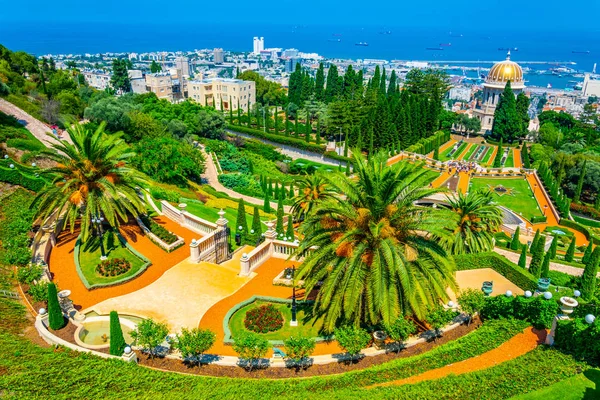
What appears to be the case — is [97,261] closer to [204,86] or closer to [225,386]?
[225,386]

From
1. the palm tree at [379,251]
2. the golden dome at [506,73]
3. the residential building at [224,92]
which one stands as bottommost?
the palm tree at [379,251]

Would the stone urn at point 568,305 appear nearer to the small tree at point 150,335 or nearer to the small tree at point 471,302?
the small tree at point 471,302

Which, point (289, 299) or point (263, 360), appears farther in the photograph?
point (289, 299)

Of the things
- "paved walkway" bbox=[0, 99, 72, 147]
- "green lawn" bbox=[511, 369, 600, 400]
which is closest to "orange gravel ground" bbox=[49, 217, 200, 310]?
"green lawn" bbox=[511, 369, 600, 400]

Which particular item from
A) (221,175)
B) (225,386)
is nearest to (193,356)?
(225,386)

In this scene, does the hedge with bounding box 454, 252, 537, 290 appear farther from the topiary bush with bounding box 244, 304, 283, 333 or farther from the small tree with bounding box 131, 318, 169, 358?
the small tree with bounding box 131, 318, 169, 358

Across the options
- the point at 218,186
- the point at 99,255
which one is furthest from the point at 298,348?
the point at 218,186

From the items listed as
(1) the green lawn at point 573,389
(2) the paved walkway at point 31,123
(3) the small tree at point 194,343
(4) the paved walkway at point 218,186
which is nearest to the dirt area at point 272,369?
(3) the small tree at point 194,343

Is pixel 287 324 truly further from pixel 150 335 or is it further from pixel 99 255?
pixel 99 255
